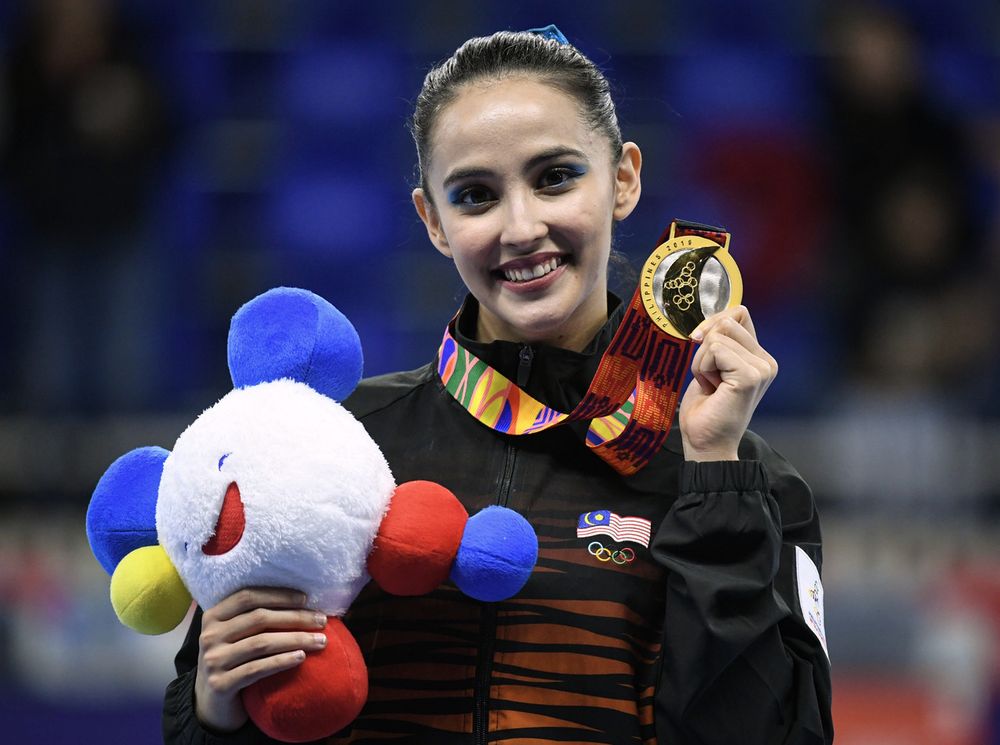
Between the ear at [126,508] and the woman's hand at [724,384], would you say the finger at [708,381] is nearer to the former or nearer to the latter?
the woman's hand at [724,384]

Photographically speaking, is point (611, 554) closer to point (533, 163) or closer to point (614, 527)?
point (614, 527)

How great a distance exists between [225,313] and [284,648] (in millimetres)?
3254

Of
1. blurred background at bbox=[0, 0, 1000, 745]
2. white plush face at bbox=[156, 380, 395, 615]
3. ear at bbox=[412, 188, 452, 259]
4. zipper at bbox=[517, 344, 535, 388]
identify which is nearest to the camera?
white plush face at bbox=[156, 380, 395, 615]

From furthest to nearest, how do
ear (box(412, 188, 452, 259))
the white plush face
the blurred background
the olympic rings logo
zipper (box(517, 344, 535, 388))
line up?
the blurred background < ear (box(412, 188, 452, 259)) < zipper (box(517, 344, 535, 388)) < the olympic rings logo < the white plush face

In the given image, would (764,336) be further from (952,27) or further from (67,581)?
(67,581)

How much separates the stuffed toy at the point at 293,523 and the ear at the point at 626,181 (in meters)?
0.48

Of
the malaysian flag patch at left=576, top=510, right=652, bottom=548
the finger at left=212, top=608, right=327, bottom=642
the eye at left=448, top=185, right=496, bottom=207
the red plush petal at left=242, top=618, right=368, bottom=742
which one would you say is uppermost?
the eye at left=448, top=185, right=496, bottom=207

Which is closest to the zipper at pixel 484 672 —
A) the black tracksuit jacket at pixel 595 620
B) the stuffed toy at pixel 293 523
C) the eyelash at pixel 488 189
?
the black tracksuit jacket at pixel 595 620

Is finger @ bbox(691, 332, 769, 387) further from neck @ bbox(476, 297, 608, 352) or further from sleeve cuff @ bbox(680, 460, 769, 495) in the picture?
neck @ bbox(476, 297, 608, 352)

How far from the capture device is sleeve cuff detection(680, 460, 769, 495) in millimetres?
1457

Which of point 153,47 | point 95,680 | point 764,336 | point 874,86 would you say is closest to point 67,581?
point 95,680

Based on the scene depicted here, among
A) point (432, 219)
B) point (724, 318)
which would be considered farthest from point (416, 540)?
point (432, 219)

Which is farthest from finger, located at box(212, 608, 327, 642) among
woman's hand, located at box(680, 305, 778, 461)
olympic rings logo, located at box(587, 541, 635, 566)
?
woman's hand, located at box(680, 305, 778, 461)

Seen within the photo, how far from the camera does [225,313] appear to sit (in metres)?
4.48
